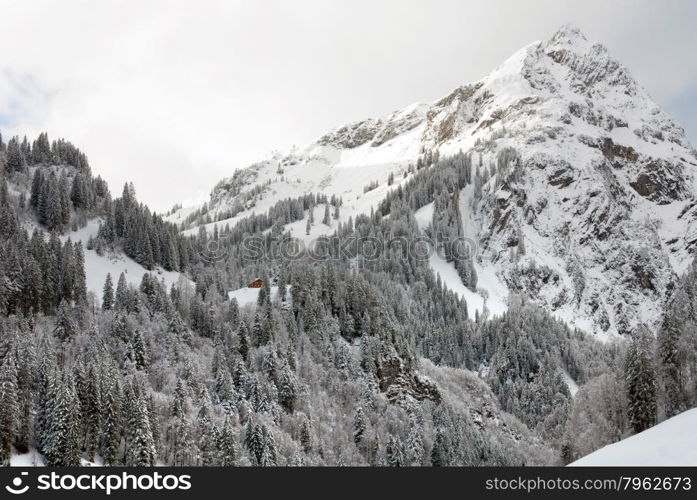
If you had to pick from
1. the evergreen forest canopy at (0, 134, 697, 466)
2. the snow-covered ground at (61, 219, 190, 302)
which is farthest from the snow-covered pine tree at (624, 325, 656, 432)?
the snow-covered ground at (61, 219, 190, 302)

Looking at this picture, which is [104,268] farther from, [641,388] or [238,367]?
[641,388]

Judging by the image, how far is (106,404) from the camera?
78250 millimetres

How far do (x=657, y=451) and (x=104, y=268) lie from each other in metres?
125

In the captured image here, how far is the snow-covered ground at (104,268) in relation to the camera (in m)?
131

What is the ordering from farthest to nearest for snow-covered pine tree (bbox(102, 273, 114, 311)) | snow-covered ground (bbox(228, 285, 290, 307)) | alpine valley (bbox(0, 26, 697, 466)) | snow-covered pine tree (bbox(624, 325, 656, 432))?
1. snow-covered ground (bbox(228, 285, 290, 307))
2. snow-covered pine tree (bbox(102, 273, 114, 311))
3. snow-covered pine tree (bbox(624, 325, 656, 432))
4. alpine valley (bbox(0, 26, 697, 466))

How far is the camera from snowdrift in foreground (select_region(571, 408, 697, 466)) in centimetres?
3441

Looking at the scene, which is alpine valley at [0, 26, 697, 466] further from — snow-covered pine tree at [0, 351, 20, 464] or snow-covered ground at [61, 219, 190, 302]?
snow-covered ground at [61, 219, 190, 302]

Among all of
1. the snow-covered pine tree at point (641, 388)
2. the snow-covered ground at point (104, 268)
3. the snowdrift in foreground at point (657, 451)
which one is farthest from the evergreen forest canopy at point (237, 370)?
the snowdrift in foreground at point (657, 451)

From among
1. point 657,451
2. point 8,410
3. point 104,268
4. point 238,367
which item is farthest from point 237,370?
point 657,451

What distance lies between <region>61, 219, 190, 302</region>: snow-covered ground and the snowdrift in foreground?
10645 centimetres

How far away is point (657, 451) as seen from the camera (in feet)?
122

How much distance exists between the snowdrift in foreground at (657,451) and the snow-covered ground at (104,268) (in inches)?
4191
